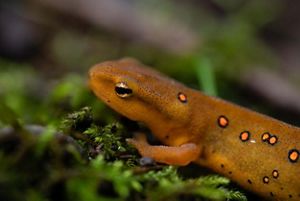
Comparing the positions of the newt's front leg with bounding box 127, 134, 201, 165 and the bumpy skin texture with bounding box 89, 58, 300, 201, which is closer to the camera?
the newt's front leg with bounding box 127, 134, 201, 165

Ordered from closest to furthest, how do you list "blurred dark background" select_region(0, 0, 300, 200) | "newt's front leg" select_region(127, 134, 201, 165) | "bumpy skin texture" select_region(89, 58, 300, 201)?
"newt's front leg" select_region(127, 134, 201, 165)
"bumpy skin texture" select_region(89, 58, 300, 201)
"blurred dark background" select_region(0, 0, 300, 200)

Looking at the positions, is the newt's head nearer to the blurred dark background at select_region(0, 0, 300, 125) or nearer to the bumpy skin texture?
the bumpy skin texture

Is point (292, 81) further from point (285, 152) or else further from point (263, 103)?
point (285, 152)

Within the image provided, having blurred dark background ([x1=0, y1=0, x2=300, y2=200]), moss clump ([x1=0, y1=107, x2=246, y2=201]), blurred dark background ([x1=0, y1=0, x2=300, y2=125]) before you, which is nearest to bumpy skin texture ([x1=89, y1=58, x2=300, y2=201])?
moss clump ([x1=0, y1=107, x2=246, y2=201])

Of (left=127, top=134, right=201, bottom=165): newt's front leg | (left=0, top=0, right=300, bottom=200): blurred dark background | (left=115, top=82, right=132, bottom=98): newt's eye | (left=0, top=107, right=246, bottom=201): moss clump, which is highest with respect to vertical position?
(left=0, top=0, right=300, bottom=200): blurred dark background

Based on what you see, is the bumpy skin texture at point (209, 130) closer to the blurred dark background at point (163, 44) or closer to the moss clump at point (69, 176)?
the moss clump at point (69, 176)

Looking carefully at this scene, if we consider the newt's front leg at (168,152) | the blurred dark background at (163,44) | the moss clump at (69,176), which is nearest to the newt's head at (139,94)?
the newt's front leg at (168,152)

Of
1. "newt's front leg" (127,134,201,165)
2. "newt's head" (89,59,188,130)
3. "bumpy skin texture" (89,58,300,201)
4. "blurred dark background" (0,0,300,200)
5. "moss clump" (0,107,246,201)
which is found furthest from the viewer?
"blurred dark background" (0,0,300,200)
